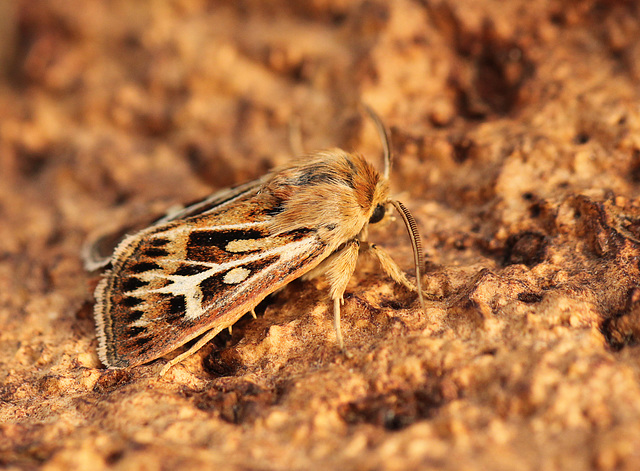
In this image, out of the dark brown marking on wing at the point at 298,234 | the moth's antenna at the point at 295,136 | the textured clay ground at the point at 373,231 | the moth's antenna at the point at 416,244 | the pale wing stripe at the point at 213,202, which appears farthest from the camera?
the moth's antenna at the point at 295,136

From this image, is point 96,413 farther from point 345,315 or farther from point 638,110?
point 638,110

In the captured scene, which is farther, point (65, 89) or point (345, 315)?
point (65, 89)

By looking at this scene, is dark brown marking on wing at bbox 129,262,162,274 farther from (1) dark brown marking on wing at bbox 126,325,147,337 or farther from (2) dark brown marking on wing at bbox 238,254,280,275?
(2) dark brown marking on wing at bbox 238,254,280,275

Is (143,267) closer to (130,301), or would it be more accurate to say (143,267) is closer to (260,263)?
(130,301)

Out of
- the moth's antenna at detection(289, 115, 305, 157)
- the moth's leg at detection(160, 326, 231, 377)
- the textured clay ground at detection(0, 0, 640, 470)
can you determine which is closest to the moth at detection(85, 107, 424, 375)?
the moth's leg at detection(160, 326, 231, 377)

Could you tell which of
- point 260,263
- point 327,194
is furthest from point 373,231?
point 260,263

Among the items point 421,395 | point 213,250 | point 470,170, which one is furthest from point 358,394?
point 470,170

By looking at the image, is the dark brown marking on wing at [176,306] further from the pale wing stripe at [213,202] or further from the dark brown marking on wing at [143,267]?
the pale wing stripe at [213,202]

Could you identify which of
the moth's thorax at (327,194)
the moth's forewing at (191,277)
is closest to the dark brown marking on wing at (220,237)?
the moth's forewing at (191,277)
